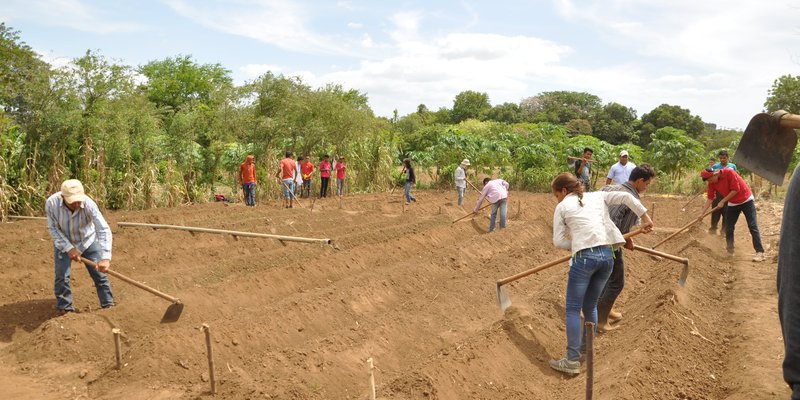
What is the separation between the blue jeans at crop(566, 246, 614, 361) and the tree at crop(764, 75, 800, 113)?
25.2 metres

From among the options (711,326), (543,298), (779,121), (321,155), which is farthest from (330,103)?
(779,121)

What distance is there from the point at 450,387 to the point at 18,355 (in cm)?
420

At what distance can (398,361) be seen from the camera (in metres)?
5.86

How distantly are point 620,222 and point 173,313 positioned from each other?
477 cm

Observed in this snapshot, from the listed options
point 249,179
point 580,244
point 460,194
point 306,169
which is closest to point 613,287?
point 580,244

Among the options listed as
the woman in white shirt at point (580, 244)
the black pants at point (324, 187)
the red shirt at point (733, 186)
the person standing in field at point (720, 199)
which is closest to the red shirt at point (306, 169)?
the black pants at point (324, 187)

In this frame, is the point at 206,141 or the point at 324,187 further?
the point at 324,187

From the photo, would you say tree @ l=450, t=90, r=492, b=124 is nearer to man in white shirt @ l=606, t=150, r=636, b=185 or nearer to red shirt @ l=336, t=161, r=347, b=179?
red shirt @ l=336, t=161, r=347, b=179

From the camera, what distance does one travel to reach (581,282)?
5.06 meters

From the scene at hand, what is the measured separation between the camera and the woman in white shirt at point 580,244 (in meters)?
5.00

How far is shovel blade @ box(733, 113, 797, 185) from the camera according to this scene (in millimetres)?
2521

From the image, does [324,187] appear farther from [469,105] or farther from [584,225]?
[469,105]

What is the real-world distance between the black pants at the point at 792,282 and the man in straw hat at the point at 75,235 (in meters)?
6.31

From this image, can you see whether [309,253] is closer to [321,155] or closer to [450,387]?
[450,387]
